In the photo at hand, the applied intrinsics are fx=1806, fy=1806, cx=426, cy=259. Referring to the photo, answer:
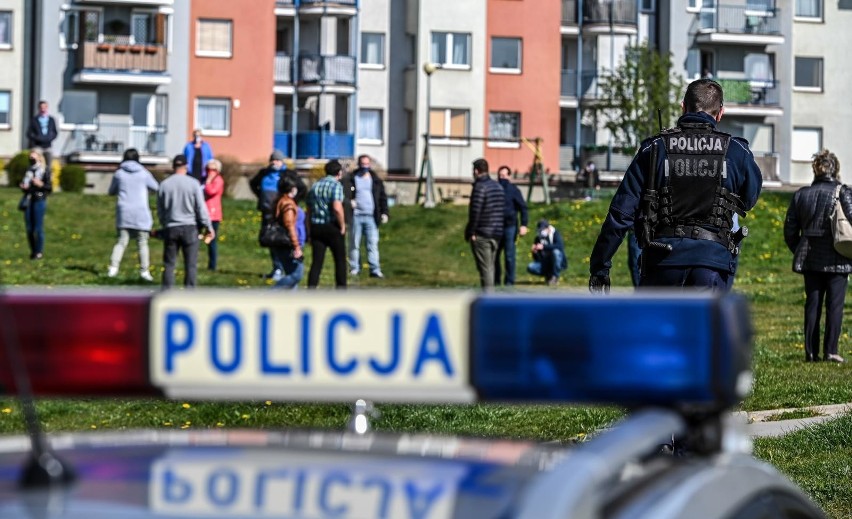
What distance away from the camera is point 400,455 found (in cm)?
263

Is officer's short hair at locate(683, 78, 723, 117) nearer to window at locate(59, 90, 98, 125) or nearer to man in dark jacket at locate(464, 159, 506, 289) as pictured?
man in dark jacket at locate(464, 159, 506, 289)

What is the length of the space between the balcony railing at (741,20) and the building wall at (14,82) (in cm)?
2523

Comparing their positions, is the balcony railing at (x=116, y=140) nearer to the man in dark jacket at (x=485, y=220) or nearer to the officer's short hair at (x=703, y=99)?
the man in dark jacket at (x=485, y=220)

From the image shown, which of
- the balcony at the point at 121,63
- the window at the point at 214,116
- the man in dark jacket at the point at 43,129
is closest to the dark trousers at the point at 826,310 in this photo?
the man in dark jacket at the point at 43,129

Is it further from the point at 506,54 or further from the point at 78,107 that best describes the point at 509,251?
the point at 506,54

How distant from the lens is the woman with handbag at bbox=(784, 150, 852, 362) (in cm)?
1394

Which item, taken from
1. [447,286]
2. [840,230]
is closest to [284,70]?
[447,286]

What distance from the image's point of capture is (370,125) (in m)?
64.6

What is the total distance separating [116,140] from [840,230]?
46.8 meters

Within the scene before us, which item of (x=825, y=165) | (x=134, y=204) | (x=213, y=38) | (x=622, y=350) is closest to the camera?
(x=622, y=350)

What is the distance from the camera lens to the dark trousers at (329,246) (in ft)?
63.8

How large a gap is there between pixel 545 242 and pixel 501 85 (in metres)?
38.6

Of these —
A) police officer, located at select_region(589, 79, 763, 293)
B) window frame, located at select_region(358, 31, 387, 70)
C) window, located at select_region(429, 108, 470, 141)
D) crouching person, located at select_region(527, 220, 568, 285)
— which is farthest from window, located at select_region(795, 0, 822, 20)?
police officer, located at select_region(589, 79, 763, 293)

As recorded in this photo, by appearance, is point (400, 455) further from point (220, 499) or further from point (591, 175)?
point (591, 175)
